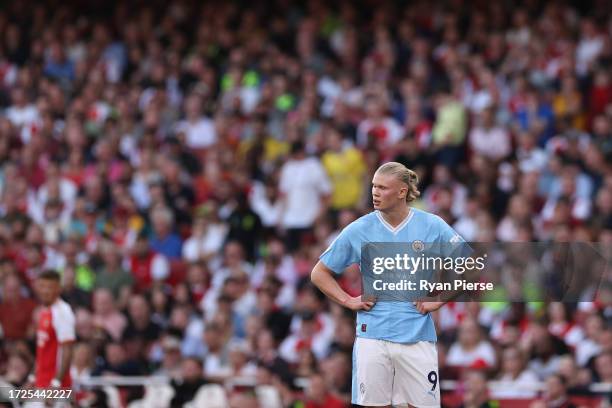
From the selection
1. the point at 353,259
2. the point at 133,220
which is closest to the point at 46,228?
the point at 133,220

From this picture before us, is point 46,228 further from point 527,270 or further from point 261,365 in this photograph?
point 527,270

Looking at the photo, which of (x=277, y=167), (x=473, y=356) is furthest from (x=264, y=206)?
(x=473, y=356)

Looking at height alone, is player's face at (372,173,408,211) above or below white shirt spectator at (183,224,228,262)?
below

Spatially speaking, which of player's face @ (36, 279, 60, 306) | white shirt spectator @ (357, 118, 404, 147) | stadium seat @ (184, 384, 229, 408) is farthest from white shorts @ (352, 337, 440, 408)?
white shirt spectator @ (357, 118, 404, 147)

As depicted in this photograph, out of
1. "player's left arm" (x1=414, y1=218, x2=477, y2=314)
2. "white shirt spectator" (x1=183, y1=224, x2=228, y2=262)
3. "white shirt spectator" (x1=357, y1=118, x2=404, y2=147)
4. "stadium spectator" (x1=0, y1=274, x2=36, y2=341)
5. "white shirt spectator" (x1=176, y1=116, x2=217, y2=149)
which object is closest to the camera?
"player's left arm" (x1=414, y1=218, x2=477, y2=314)

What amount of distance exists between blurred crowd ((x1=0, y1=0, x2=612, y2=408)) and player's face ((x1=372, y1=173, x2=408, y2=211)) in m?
4.38

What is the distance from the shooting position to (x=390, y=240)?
8.29 meters

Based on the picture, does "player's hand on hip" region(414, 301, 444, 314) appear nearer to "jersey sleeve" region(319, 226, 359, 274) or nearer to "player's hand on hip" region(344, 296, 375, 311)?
"player's hand on hip" region(344, 296, 375, 311)

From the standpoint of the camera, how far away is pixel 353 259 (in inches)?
328

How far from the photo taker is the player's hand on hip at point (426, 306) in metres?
8.21

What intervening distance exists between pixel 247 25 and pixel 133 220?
15.0 ft

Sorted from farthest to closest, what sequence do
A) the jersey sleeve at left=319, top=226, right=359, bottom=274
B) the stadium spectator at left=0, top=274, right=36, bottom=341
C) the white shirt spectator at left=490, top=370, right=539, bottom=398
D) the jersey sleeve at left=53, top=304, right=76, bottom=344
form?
1. the stadium spectator at left=0, top=274, right=36, bottom=341
2. the white shirt spectator at left=490, top=370, right=539, bottom=398
3. the jersey sleeve at left=53, top=304, right=76, bottom=344
4. the jersey sleeve at left=319, top=226, right=359, bottom=274

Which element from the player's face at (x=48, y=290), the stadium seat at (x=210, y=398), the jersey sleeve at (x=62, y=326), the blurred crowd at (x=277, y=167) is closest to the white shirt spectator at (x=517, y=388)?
the blurred crowd at (x=277, y=167)

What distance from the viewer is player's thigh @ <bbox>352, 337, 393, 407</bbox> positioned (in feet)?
27.0
